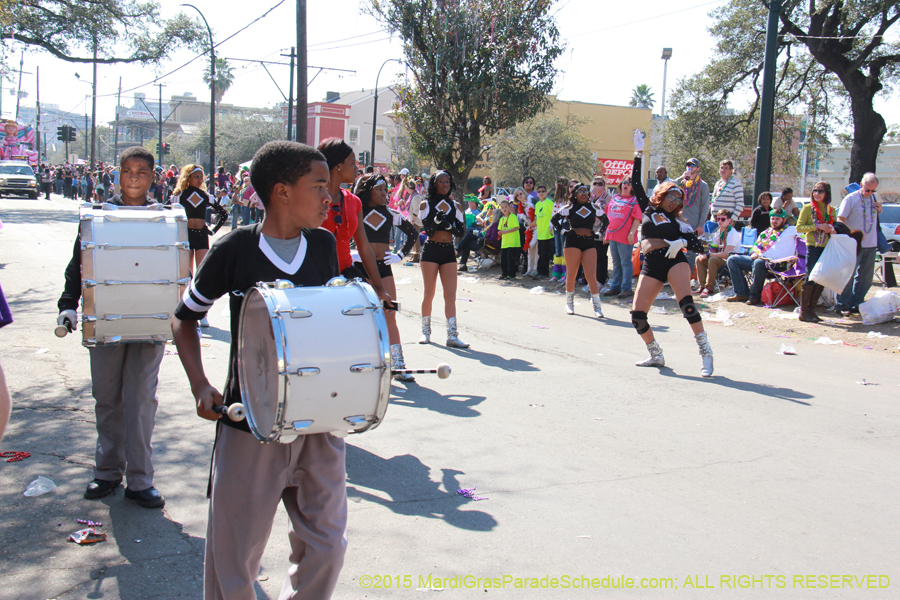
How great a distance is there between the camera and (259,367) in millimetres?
2580

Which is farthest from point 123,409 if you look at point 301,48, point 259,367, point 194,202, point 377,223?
point 301,48

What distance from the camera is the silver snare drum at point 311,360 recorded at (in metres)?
2.38

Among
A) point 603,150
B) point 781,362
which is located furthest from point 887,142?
point 781,362

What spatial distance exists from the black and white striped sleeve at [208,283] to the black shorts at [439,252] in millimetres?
6004

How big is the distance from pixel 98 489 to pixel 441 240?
5.16 meters

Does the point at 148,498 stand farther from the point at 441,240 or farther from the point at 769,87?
the point at 769,87

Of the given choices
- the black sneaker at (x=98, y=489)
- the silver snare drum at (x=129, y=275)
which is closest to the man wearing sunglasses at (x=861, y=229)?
the silver snare drum at (x=129, y=275)

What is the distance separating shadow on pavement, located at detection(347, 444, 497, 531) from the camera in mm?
4152

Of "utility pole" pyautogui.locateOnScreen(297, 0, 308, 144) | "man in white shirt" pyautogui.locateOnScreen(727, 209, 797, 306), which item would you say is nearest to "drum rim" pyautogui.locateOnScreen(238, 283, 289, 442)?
"man in white shirt" pyautogui.locateOnScreen(727, 209, 797, 306)

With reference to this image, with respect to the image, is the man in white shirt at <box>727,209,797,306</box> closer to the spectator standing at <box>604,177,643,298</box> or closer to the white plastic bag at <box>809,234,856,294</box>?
the white plastic bag at <box>809,234,856,294</box>

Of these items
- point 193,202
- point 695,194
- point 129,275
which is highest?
point 695,194

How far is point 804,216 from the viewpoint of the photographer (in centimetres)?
1083

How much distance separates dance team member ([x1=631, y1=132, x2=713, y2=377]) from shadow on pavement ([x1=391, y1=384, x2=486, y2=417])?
2.26 m

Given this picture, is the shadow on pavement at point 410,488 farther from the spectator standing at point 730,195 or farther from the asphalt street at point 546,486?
the spectator standing at point 730,195
